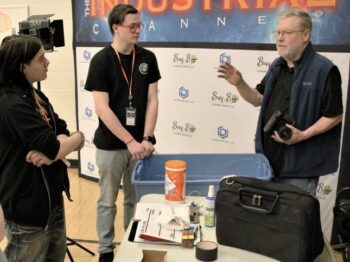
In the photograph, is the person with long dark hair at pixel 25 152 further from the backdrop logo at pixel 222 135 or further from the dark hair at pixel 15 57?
the backdrop logo at pixel 222 135

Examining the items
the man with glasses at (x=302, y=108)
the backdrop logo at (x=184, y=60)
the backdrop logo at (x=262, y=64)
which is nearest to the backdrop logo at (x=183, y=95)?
the backdrop logo at (x=184, y=60)

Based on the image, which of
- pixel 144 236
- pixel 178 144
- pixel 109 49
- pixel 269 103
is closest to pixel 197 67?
pixel 178 144

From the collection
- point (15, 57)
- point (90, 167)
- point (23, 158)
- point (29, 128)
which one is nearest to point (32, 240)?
point (23, 158)

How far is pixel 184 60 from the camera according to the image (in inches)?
132

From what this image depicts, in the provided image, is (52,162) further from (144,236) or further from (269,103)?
(269,103)

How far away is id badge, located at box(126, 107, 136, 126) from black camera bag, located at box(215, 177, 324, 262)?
3.65 feet

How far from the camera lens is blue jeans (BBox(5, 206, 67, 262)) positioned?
1.68 meters

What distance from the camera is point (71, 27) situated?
4254 millimetres

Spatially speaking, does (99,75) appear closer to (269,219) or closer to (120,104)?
(120,104)

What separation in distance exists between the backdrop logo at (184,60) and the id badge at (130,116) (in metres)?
1.07

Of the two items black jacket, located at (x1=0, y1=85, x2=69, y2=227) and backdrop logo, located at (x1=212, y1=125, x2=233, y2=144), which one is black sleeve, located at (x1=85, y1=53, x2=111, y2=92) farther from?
backdrop logo, located at (x1=212, y1=125, x2=233, y2=144)

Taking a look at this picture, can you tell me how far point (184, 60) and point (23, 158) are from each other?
1.98 meters

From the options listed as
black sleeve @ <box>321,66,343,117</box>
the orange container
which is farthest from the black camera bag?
black sleeve @ <box>321,66,343,117</box>

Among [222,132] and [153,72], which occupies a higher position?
[153,72]
